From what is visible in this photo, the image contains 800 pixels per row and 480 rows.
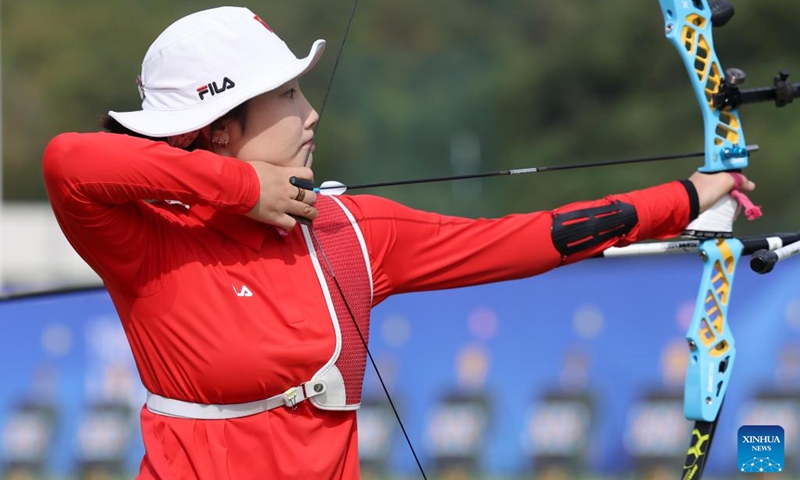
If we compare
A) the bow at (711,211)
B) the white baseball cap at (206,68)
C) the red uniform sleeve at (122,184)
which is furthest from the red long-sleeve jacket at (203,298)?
the bow at (711,211)

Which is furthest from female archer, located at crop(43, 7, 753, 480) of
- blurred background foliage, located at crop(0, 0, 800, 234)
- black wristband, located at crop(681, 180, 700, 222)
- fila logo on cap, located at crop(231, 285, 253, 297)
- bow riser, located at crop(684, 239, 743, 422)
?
blurred background foliage, located at crop(0, 0, 800, 234)

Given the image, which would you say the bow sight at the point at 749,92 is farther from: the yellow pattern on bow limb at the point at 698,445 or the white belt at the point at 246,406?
the white belt at the point at 246,406

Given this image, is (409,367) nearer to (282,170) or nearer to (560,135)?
(282,170)

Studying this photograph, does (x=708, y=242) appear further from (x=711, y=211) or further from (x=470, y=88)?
(x=470, y=88)

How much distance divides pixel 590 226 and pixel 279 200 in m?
0.61

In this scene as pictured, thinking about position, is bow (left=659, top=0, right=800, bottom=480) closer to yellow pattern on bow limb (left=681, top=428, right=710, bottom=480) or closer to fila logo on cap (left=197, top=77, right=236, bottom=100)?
yellow pattern on bow limb (left=681, top=428, right=710, bottom=480)

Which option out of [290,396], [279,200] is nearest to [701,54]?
[279,200]

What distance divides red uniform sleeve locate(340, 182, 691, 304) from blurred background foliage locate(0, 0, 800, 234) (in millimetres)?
6422

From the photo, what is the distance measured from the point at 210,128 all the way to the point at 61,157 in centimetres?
29

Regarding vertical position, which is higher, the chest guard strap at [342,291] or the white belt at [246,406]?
the chest guard strap at [342,291]

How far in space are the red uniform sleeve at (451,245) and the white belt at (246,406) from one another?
252 mm

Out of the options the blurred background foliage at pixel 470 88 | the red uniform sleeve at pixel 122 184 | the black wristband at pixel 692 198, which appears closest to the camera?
the red uniform sleeve at pixel 122 184

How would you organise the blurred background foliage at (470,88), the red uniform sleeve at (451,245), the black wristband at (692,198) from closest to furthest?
the red uniform sleeve at (451,245) < the black wristband at (692,198) < the blurred background foliage at (470,88)

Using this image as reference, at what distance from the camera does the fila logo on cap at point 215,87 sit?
2225mm
